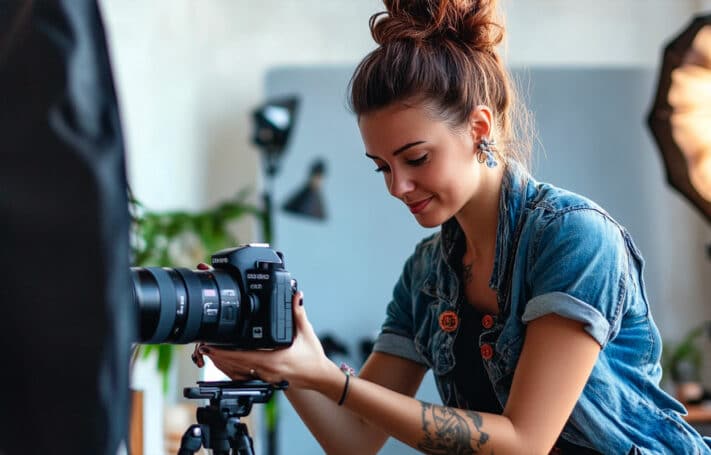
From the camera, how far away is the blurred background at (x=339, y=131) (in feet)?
10.2

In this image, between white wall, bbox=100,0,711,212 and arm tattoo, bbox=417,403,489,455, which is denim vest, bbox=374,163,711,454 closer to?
arm tattoo, bbox=417,403,489,455

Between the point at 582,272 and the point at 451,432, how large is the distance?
23 centimetres

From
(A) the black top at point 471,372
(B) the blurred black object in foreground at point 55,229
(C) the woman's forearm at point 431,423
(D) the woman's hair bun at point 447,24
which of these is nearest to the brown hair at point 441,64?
(D) the woman's hair bun at point 447,24

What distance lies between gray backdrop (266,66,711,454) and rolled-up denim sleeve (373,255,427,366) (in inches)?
67.2

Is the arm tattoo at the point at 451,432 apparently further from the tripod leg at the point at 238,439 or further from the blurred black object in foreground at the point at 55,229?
the blurred black object in foreground at the point at 55,229

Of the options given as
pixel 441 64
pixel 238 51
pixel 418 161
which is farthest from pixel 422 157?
pixel 238 51

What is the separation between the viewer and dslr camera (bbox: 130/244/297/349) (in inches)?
38.2

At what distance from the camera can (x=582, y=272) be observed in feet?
3.46

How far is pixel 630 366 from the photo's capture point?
1.12 metres

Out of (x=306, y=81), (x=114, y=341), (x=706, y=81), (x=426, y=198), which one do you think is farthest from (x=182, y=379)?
(x=114, y=341)

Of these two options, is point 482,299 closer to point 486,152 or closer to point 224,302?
point 486,152

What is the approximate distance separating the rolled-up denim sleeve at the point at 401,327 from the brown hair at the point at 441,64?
0.25 m

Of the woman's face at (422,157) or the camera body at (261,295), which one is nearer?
the camera body at (261,295)

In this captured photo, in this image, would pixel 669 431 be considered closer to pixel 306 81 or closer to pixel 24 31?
pixel 24 31
